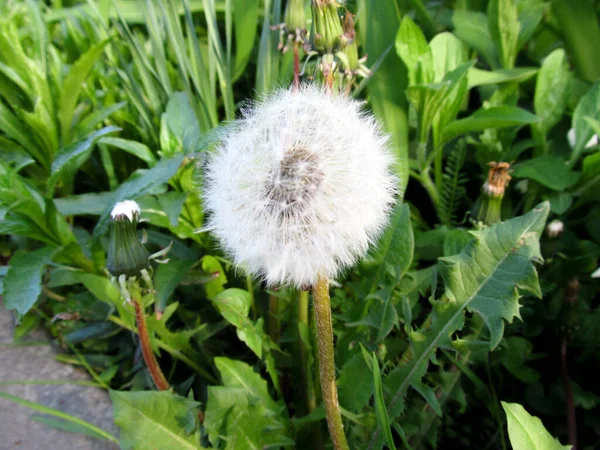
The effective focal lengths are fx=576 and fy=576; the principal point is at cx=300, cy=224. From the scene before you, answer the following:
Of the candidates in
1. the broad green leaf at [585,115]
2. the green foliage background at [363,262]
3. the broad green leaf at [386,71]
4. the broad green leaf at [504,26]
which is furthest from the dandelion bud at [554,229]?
the broad green leaf at [504,26]

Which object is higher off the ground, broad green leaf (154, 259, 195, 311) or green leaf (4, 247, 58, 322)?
green leaf (4, 247, 58, 322)

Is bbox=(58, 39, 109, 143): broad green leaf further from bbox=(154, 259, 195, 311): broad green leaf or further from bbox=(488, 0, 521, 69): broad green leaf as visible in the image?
bbox=(488, 0, 521, 69): broad green leaf

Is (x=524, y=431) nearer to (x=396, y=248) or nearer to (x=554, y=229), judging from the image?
(x=396, y=248)

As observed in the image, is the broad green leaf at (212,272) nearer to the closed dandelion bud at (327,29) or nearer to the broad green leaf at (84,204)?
the broad green leaf at (84,204)

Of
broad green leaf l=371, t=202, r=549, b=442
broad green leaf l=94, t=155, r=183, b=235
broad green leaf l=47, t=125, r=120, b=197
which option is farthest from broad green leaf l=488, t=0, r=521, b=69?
broad green leaf l=47, t=125, r=120, b=197

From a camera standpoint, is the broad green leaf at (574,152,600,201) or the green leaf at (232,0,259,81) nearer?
the broad green leaf at (574,152,600,201)

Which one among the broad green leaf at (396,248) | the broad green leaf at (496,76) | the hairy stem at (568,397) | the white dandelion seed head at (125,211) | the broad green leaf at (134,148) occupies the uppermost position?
the white dandelion seed head at (125,211)

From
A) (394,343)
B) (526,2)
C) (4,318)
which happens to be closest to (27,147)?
(4,318)
